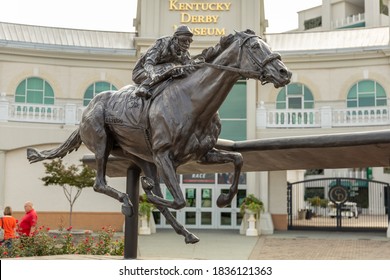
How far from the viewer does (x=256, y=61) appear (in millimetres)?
4234

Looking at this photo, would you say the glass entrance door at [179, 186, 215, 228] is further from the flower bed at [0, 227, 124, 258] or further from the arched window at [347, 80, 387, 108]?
the flower bed at [0, 227, 124, 258]

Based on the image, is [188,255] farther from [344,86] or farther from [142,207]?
[344,86]

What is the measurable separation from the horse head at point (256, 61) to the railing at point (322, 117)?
17.8 m

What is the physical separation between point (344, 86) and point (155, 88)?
20077 mm

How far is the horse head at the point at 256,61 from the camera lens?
13.5ft

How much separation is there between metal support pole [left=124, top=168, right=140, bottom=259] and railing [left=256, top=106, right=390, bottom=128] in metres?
16.5

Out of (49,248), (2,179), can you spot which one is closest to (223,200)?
(49,248)

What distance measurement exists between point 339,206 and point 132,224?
17893 millimetres

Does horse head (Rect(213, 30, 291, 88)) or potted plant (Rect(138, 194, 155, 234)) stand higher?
horse head (Rect(213, 30, 291, 88))

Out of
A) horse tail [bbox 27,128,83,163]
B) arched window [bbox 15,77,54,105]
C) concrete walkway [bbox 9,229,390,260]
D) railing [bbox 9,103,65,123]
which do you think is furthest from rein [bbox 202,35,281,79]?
arched window [bbox 15,77,54,105]

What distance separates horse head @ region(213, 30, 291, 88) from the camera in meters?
4.11

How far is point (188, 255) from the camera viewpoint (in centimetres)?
1569

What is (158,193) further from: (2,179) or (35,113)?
(35,113)
